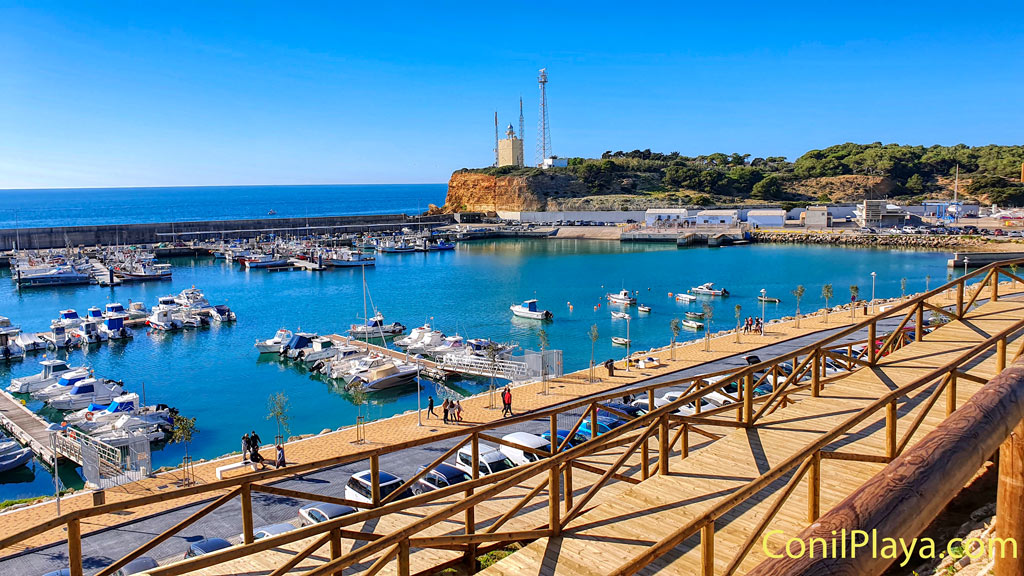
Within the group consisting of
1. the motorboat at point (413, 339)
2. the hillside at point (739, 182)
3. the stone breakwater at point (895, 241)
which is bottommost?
the motorboat at point (413, 339)

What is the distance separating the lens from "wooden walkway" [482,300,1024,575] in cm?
518

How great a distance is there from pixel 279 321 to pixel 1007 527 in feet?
139

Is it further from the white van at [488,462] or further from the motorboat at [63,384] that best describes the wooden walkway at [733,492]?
the motorboat at [63,384]

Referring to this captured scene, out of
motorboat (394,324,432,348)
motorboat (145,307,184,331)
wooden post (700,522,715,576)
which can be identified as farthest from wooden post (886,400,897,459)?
motorboat (145,307,184,331)

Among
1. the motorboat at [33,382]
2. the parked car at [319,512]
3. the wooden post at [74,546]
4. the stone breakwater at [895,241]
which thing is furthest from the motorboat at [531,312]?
the stone breakwater at [895,241]

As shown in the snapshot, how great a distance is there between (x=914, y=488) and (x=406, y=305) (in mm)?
46131

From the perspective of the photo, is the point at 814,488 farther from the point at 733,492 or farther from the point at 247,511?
the point at 247,511

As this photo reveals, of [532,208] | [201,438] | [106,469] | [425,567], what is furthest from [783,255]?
[425,567]

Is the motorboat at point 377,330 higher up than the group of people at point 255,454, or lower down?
lower down

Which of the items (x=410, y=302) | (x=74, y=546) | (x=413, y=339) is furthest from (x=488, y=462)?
(x=410, y=302)

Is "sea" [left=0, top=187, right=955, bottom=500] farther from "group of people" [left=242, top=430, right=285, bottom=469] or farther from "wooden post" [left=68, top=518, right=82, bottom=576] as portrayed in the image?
"wooden post" [left=68, top=518, right=82, bottom=576]

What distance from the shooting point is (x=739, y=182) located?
12256 centimetres

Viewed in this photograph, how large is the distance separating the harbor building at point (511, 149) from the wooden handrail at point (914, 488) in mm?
138975

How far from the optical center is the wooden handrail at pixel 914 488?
7.28ft
